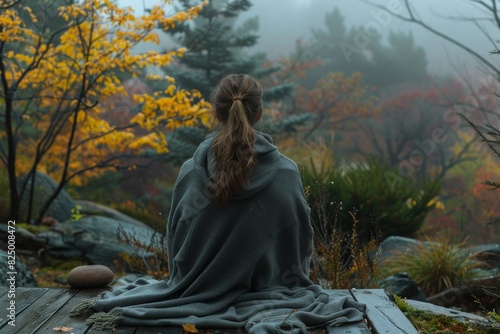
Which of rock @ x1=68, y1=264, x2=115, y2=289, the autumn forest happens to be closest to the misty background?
the autumn forest

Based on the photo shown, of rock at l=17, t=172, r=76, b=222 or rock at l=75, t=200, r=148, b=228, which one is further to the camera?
rock at l=75, t=200, r=148, b=228

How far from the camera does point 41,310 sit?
3.80 meters

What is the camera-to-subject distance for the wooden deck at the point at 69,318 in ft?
11.0

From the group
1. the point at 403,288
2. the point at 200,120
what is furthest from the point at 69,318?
the point at 200,120

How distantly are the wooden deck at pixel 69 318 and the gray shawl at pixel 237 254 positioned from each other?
4.6 inches

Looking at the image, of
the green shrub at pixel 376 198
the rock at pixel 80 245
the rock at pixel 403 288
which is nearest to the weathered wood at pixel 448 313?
the rock at pixel 403 288

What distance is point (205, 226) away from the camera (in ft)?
12.2

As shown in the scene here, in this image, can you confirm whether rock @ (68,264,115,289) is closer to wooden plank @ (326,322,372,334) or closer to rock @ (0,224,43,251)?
wooden plank @ (326,322,372,334)

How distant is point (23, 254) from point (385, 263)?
4.60 metres

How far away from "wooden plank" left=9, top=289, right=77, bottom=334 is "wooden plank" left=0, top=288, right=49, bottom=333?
3cm

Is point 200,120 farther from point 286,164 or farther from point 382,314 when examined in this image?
point 382,314

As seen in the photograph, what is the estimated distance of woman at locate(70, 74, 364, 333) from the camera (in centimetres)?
359

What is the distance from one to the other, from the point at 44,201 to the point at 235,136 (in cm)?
874

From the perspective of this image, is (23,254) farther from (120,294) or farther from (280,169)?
(280,169)
